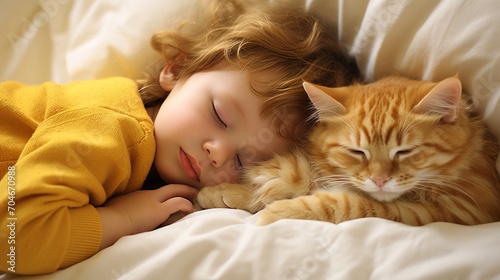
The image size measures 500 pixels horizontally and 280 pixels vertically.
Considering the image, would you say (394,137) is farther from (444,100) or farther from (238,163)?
(238,163)

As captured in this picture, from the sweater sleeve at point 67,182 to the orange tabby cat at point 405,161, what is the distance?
42 centimetres

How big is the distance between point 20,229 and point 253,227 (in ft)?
1.70

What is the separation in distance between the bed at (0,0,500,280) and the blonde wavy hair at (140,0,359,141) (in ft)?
0.22

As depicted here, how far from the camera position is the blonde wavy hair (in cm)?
145

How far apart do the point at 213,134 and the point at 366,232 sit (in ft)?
1.84

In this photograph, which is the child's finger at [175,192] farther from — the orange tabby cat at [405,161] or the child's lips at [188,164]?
the orange tabby cat at [405,161]

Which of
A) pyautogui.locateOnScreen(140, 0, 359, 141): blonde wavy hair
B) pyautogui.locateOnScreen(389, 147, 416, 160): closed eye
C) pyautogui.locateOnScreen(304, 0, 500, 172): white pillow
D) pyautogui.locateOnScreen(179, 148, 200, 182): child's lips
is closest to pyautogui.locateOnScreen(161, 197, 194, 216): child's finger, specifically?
pyautogui.locateOnScreen(179, 148, 200, 182): child's lips

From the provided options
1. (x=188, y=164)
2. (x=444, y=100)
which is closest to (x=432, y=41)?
(x=444, y=100)

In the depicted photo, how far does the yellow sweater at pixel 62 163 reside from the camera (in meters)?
1.01

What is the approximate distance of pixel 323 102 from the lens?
1274 millimetres

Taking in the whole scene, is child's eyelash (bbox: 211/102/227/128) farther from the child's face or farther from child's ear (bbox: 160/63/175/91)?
child's ear (bbox: 160/63/175/91)

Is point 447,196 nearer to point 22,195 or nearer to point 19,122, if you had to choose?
point 22,195

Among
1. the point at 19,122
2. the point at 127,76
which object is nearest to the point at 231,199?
the point at 19,122

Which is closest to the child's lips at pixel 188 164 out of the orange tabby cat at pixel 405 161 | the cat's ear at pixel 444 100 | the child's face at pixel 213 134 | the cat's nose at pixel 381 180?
the child's face at pixel 213 134
